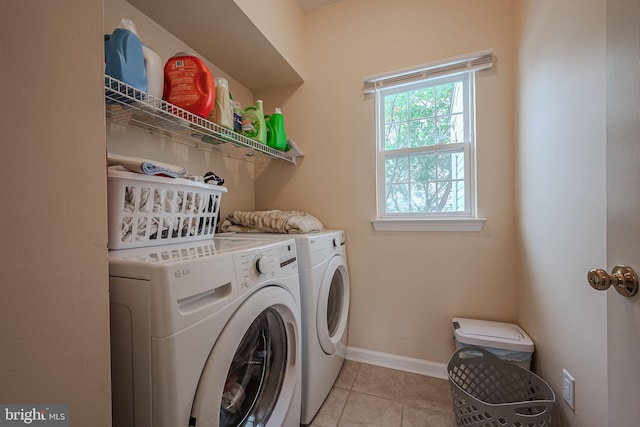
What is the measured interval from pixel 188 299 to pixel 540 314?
61.0 inches

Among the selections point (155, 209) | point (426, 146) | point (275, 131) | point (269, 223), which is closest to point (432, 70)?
point (426, 146)

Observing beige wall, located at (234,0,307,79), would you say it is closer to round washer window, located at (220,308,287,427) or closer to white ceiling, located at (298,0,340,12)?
white ceiling, located at (298,0,340,12)

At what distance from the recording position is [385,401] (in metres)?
1.38

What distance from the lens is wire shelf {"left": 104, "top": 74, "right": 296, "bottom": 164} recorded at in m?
0.87

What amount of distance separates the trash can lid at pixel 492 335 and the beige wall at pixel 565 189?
6 cm

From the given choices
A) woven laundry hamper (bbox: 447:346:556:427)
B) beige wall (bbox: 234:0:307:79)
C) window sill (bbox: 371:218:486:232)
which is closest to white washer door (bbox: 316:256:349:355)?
window sill (bbox: 371:218:486:232)

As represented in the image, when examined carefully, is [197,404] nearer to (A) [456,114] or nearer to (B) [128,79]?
(B) [128,79]

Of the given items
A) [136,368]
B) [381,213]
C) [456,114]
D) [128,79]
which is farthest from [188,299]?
[456,114]

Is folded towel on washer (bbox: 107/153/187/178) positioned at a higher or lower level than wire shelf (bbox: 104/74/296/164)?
lower

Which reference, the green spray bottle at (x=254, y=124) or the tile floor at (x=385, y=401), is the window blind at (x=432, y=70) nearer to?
the green spray bottle at (x=254, y=124)

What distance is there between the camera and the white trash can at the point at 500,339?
1.23 metres

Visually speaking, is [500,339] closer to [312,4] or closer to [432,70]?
[432,70]

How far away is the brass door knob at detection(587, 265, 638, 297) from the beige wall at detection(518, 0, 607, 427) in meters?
0.38

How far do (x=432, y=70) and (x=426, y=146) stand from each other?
0.49m
